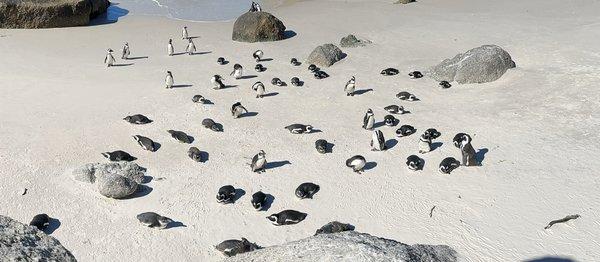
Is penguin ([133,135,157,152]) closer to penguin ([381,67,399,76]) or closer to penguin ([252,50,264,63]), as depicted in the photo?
penguin ([252,50,264,63])

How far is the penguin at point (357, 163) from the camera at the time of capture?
41.3 ft

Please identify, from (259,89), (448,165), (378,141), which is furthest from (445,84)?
(448,165)

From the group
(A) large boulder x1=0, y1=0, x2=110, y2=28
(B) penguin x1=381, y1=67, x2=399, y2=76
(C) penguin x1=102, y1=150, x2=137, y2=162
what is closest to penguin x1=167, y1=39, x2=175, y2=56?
(A) large boulder x1=0, y1=0, x2=110, y2=28

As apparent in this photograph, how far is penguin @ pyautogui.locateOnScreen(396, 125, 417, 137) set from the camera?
1441 cm

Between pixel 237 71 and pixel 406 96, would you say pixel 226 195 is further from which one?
pixel 237 71

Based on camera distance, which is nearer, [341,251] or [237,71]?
[341,251]

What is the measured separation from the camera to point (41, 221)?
10.4m

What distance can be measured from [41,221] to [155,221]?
194 cm

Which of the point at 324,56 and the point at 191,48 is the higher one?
the point at 324,56

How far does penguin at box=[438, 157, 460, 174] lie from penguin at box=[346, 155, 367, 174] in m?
1.60

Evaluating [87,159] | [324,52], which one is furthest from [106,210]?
[324,52]

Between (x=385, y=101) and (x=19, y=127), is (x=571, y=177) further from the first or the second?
(x=19, y=127)

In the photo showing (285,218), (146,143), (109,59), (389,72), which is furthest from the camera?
(109,59)

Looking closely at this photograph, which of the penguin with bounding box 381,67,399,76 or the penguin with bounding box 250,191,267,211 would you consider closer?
the penguin with bounding box 250,191,267,211
